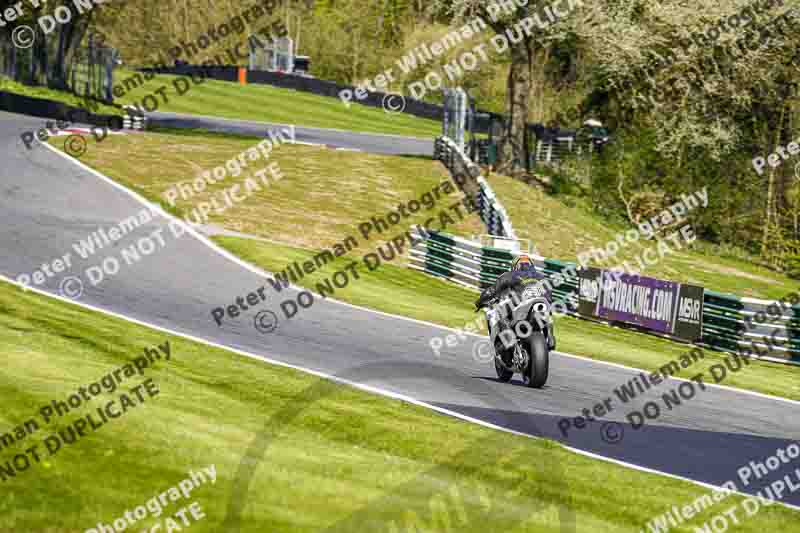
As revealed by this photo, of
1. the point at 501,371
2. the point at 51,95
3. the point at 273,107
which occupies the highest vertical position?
the point at 51,95

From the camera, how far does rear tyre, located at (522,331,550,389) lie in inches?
527

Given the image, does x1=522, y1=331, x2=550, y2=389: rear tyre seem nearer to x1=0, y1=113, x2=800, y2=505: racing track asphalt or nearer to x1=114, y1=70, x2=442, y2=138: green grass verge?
x1=0, y1=113, x2=800, y2=505: racing track asphalt

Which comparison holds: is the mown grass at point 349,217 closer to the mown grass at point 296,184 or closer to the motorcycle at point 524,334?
the mown grass at point 296,184

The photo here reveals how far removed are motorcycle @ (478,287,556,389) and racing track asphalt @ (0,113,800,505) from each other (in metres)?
0.32

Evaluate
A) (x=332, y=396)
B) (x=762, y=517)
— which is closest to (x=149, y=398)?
(x=332, y=396)

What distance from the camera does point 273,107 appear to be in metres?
60.2

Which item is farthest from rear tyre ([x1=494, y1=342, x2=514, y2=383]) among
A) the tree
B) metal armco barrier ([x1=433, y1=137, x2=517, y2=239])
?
the tree

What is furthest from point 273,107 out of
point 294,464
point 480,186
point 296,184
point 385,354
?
point 294,464

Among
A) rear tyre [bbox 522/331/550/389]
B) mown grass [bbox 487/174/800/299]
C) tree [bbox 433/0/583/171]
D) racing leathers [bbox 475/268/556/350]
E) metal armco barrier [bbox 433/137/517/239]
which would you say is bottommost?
mown grass [bbox 487/174/800/299]

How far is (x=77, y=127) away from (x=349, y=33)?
3851cm

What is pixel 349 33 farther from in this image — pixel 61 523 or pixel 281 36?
pixel 61 523

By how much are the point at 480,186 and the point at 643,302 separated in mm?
11881

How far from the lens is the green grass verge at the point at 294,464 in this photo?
7.84m

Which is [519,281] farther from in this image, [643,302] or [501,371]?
[643,302]
